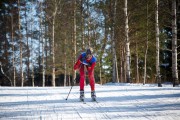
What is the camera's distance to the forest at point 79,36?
78.4 feet

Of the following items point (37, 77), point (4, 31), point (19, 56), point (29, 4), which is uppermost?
point (29, 4)

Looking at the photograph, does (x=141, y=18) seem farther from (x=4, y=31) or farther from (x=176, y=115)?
(x=176, y=115)

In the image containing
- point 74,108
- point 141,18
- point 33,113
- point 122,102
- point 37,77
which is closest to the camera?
point 33,113

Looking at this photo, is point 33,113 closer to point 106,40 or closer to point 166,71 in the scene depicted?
point 106,40

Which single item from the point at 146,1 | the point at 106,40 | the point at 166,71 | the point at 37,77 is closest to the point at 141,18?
the point at 146,1

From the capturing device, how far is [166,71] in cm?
3011

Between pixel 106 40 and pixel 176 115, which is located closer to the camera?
pixel 176 115

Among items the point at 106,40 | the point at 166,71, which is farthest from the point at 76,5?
the point at 166,71

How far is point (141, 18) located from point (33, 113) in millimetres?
19580

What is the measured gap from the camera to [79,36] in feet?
102

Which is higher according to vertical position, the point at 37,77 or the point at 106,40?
the point at 106,40

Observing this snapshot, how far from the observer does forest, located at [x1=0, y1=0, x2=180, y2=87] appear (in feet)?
78.4

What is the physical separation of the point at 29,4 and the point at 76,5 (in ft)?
28.5

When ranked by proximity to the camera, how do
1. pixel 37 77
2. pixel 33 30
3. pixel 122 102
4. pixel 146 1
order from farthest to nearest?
pixel 37 77
pixel 33 30
pixel 146 1
pixel 122 102
